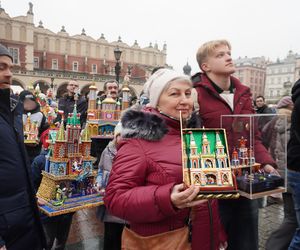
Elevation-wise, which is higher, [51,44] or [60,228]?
[51,44]

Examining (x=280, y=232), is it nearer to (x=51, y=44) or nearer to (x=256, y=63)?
(x=51, y=44)

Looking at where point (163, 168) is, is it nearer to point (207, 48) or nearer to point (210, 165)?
point (210, 165)

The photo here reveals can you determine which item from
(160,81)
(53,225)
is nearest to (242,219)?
(160,81)

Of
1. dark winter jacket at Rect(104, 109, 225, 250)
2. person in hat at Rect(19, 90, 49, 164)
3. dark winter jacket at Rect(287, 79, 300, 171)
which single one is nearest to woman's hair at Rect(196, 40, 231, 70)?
dark winter jacket at Rect(287, 79, 300, 171)

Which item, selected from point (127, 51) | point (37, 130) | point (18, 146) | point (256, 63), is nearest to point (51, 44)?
point (127, 51)

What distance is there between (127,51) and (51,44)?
12.8 meters

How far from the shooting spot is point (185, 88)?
182 cm

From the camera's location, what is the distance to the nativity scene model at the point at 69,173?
2.97m

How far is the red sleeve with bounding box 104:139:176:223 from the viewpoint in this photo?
56.3 inches

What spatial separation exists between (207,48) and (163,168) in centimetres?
138

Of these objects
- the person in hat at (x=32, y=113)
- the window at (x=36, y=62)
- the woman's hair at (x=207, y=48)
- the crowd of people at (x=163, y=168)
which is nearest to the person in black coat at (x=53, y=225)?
the crowd of people at (x=163, y=168)

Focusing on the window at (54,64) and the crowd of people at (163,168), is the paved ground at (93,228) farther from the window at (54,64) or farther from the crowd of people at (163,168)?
the window at (54,64)

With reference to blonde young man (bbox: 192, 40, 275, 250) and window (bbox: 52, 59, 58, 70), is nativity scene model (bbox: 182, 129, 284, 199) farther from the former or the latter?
window (bbox: 52, 59, 58, 70)

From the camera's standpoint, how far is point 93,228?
4312 millimetres
